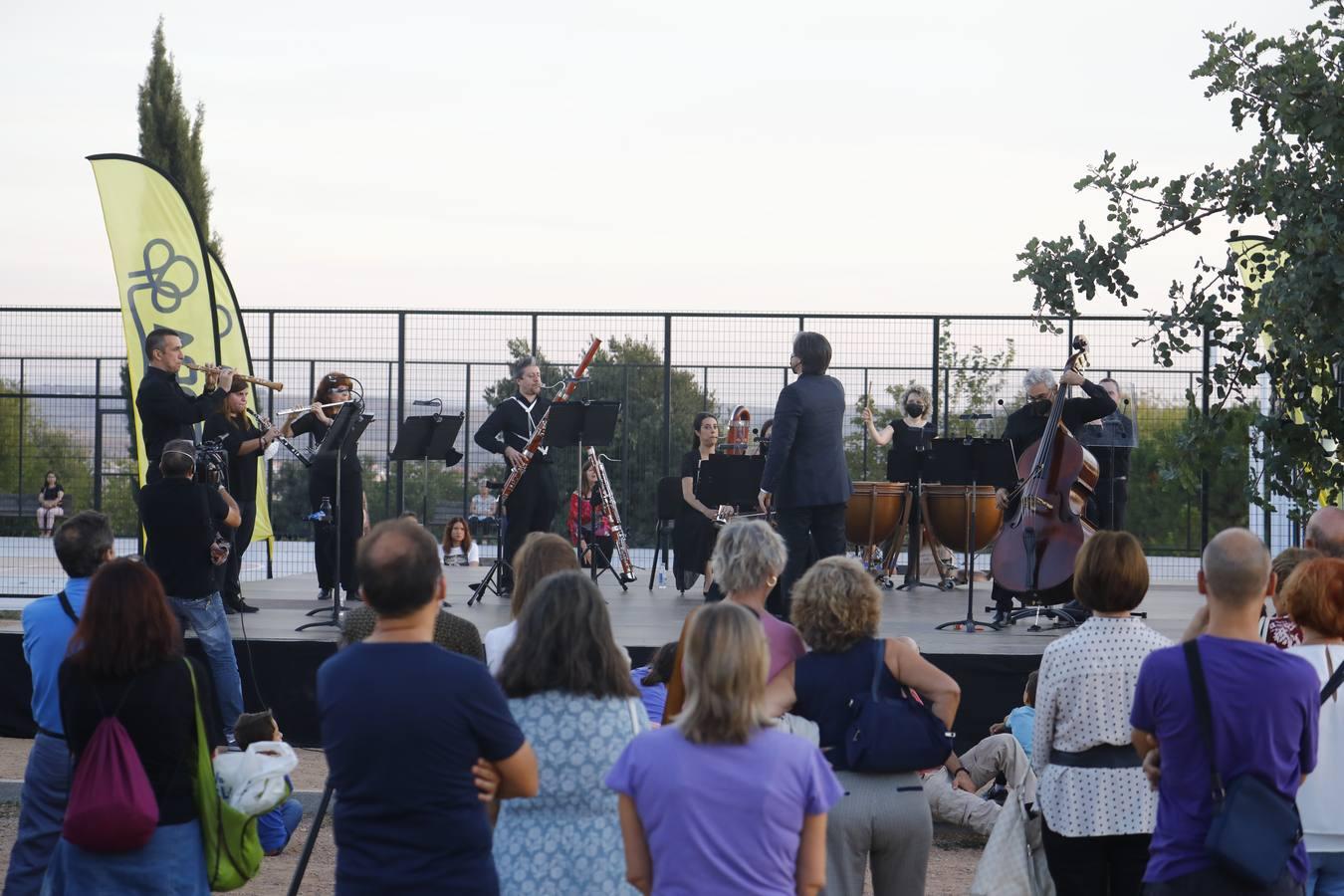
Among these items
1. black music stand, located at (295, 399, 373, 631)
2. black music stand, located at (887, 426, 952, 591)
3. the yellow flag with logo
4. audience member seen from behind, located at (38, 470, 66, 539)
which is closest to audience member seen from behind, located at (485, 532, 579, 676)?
black music stand, located at (295, 399, 373, 631)

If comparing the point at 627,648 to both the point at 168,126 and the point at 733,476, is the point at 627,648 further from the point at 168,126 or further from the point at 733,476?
the point at 168,126

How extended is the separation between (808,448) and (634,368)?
5704 millimetres

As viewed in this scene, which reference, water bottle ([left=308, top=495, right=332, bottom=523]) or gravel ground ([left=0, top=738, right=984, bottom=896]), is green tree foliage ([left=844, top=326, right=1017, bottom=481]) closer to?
water bottle ([left=308, top=495, right=332, bottom=523])

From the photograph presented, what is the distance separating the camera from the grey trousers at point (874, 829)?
12.9ft

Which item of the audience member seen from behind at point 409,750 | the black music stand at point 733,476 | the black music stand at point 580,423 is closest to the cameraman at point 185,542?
the black music stand at point 580,423

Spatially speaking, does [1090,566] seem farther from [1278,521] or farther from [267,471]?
[267,471]

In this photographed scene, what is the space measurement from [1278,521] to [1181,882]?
1021 centimetres

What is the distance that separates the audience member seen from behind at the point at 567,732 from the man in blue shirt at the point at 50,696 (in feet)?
5.70

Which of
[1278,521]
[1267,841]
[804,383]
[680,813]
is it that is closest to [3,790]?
[804,383]

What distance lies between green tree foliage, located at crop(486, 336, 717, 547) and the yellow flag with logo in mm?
3444

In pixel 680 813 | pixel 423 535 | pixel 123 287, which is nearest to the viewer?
pixel 680 813

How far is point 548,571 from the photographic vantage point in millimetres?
3967

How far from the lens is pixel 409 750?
2.84m

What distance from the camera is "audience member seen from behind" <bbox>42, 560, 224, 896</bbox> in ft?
11.4
